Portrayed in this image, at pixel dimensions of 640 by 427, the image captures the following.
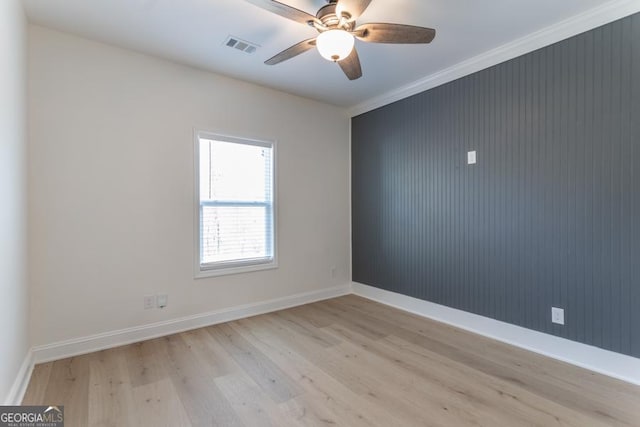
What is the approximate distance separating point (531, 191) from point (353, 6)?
2.12 meters

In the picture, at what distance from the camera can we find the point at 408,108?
144 inches

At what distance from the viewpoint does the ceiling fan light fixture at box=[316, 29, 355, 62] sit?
1.89 m

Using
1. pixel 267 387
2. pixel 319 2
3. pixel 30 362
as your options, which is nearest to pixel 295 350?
pixel 267 387

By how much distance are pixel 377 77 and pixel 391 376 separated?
2934mm

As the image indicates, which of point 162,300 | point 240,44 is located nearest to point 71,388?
point 162,300

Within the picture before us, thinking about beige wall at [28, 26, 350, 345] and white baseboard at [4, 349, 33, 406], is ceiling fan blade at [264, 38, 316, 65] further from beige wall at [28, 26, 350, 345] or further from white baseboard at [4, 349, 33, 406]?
white baseboard at [4, 349, 33, 406]

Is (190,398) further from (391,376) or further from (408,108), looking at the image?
(408,108)

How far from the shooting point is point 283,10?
5.88 ft

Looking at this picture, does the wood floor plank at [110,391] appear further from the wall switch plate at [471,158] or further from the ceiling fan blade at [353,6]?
the wall switch plate at [471,158]

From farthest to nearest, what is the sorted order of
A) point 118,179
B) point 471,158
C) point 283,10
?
point 471,158
point 118,179
point 283,10

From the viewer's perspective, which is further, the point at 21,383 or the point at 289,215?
the point at 289,215

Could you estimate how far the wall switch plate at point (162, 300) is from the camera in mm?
2945

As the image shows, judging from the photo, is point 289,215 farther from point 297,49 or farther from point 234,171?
point 297,49

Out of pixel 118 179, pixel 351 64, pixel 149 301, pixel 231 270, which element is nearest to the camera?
pixel 351 64
